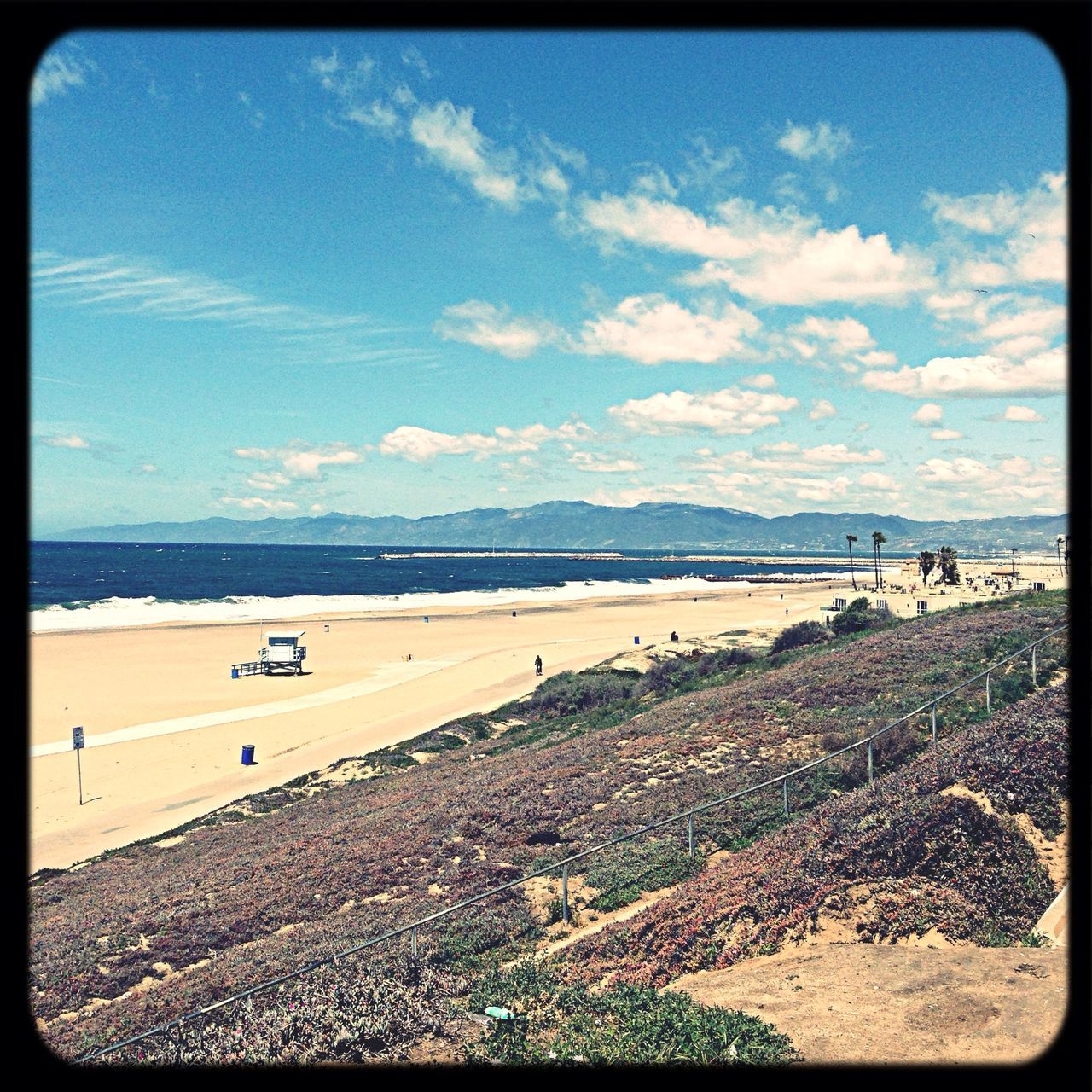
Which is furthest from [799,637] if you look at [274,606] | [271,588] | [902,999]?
[271,588]

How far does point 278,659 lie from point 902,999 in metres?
35.5

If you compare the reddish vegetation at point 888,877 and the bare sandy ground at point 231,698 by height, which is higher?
the reddish vegetation at point 888,877

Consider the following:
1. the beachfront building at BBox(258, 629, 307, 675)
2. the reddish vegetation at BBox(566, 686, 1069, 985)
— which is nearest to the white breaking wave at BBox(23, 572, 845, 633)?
the beachfront building at BBox(258, 629, 307, 675)

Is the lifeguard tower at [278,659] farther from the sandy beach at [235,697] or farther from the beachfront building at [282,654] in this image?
the sandy beach at [235,697]

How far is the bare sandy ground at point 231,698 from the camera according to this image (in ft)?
60.0

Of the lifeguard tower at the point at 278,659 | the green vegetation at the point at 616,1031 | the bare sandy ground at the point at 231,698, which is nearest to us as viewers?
the green vegetation at the point at 616,1031

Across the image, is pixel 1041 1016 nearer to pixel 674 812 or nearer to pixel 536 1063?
pixel 536 1063

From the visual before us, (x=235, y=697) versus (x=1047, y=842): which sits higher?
(x=1047, y=842)

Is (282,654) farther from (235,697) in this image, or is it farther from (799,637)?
(799,637)

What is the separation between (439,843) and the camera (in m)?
11.2

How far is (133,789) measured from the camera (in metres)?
19.1

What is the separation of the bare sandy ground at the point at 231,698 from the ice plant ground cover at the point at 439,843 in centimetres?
304

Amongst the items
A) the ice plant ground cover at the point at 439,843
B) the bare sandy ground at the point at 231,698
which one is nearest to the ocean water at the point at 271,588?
the bare sandy ground at the point at 231,698
